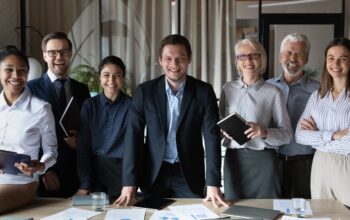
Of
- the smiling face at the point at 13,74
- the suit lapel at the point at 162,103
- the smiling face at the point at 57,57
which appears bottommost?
the suit lapel at the point at 162,103

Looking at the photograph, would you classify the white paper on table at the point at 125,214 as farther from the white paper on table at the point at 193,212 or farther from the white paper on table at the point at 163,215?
the white paper on table at the point at 193,212

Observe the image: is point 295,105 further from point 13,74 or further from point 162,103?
point 13,74

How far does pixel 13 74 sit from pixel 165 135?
3.02ft

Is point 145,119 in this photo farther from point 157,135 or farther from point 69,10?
point 69,10

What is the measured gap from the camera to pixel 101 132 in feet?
8.86

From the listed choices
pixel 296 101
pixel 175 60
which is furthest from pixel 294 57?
pixel 175 60

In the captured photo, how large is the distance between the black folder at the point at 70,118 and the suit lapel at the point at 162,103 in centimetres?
57

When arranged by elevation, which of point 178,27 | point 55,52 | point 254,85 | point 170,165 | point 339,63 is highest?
point 178,27

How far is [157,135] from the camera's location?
2.52m

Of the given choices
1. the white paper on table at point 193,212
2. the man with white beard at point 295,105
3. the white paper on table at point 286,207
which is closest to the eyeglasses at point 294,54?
the man with white beard at point 295,105

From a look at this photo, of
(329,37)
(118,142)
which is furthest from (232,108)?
(329,37)

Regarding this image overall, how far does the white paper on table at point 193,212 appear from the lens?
214 cm

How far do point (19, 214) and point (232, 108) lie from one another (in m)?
1.40

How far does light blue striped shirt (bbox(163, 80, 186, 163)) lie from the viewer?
2531mm
